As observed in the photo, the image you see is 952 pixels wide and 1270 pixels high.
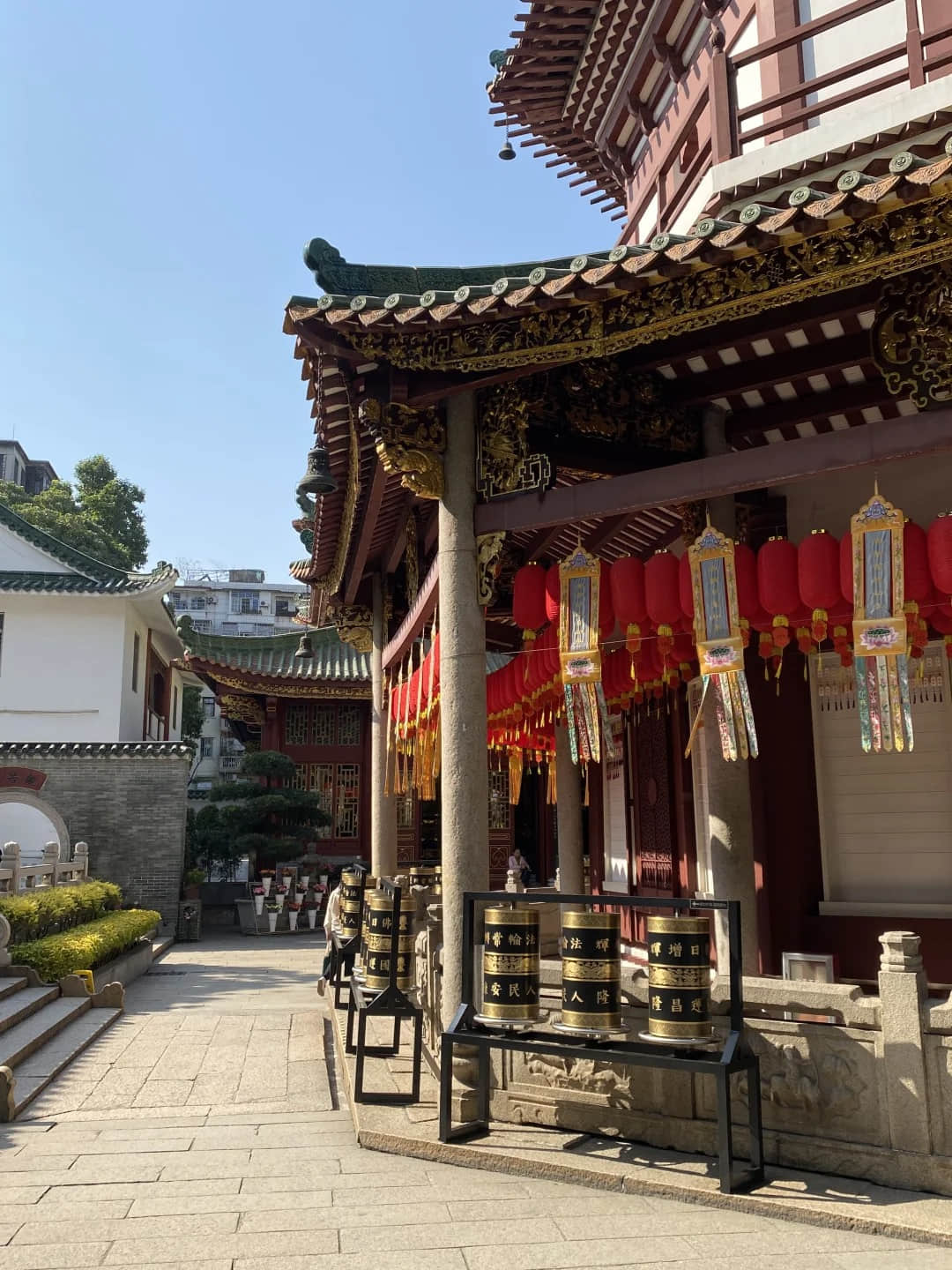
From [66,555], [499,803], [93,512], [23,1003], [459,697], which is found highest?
[93,512]

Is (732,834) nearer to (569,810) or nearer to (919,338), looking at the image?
(919,338)

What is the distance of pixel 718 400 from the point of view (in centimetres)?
689

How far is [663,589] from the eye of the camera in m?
5.94

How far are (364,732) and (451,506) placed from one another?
765 inches

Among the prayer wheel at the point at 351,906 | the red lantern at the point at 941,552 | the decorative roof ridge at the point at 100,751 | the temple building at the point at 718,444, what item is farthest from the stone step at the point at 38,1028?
the decorative roof ridge at the point at 100,751

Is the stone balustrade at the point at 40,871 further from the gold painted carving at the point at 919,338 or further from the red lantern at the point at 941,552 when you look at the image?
the gold painted carving at the point at 919,338

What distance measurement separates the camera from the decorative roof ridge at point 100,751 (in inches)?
769

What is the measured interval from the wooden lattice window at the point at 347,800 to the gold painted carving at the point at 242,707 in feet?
8.30

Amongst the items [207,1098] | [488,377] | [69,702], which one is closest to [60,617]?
[69,702]

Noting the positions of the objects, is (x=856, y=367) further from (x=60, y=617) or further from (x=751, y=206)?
(x=60, y=617)

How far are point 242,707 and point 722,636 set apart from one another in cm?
2112

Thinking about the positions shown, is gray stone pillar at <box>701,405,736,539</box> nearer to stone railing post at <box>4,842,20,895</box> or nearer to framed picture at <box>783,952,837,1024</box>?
framed picture at <box>783,952,837,1024</box>

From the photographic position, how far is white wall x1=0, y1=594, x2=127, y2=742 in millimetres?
22453

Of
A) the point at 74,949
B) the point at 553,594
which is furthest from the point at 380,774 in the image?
the point at 553,594
